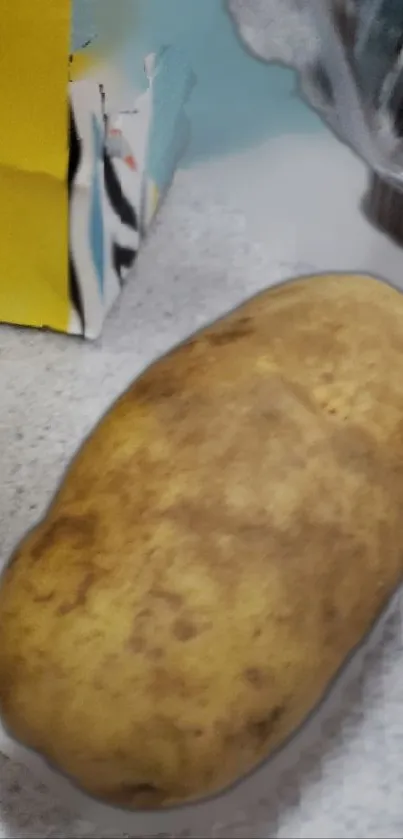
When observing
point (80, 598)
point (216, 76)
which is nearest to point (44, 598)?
point (80, 598)

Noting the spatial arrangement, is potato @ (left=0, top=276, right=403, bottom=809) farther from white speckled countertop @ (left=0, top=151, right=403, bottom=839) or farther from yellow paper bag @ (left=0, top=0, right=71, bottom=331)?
yellow paper bag @ (left=0, top=0, right=71, bottom=331)

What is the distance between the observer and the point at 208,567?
0.37 m

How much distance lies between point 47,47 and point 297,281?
0.52ft

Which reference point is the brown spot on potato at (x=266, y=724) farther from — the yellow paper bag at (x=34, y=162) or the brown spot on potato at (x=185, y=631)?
the yellow paper bag at (x=34, y=162)

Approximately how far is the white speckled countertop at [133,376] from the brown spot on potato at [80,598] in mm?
88

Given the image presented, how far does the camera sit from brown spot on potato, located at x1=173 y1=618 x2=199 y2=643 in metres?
0.36

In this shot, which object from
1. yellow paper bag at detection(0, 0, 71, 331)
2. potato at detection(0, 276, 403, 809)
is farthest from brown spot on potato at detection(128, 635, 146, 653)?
yellow paper bag at detection(0, 0, 71, 331)

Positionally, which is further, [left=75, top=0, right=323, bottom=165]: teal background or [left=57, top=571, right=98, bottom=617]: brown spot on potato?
[left=75, top=0, right=323, bottom=165]: teal background

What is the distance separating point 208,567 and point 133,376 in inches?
6.6

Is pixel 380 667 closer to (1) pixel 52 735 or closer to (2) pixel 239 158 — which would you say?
(1) pixel 52 735

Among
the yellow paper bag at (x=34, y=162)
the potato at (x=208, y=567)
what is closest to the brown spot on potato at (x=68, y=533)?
the potato at (x=208, y=567)

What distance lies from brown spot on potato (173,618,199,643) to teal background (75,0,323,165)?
0.90 ft

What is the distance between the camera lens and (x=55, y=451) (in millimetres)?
511

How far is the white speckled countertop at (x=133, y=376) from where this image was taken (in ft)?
1.36
